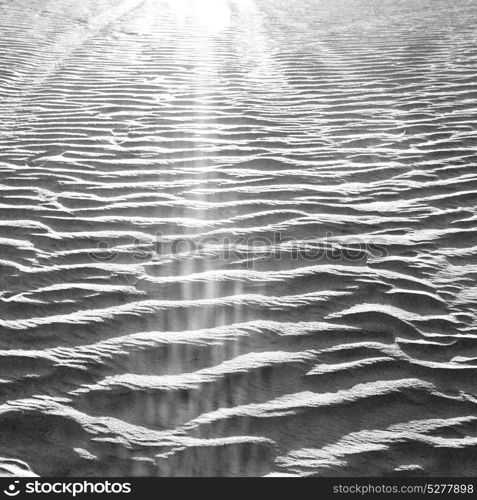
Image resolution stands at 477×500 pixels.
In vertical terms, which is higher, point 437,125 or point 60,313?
point 437,125

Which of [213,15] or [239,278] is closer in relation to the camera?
[239,278]

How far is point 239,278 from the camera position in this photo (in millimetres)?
2693

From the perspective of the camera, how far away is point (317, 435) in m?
1.88

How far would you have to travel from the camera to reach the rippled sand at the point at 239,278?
6.17ft

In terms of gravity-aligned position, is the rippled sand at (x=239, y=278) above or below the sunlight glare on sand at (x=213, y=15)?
below

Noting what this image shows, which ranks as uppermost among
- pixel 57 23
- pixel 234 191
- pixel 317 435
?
pixel 57 23

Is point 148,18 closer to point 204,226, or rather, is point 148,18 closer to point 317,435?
point 204,226

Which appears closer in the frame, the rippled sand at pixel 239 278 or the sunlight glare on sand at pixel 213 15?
the rippled sand at pixel 239 278

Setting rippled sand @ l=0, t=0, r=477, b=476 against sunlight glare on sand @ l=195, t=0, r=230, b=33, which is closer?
rippled sand @ l=0, t=0, r=477, b=476

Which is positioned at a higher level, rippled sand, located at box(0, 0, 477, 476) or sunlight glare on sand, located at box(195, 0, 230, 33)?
sunlight glare on sand, located at box(195, 0, 230, 33)

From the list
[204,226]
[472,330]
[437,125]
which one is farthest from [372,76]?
[472,330]

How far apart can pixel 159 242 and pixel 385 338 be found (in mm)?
1144

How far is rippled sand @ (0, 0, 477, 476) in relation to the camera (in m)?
1.88

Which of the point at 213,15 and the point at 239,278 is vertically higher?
the point at 213,15
